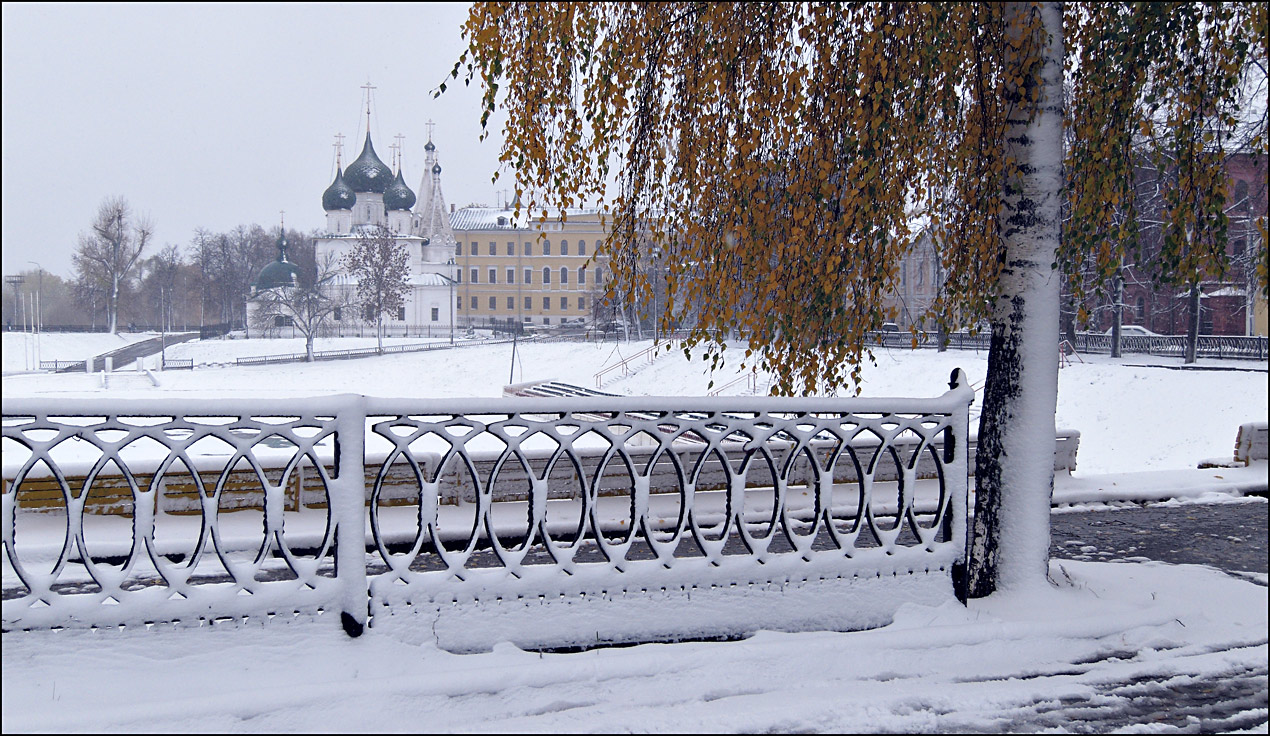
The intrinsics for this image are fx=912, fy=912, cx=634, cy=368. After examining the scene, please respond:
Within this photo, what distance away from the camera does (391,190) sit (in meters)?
78.6

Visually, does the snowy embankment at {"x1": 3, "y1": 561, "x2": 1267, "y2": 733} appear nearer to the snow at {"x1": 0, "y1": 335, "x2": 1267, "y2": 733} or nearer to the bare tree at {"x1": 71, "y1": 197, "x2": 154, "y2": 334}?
the snow at {"x1": 0, "y1": 335, "x2": 1267, "y2": 733}

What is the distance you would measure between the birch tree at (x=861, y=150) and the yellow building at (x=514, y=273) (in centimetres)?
7700

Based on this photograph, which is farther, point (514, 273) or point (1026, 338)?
point (514, 273)

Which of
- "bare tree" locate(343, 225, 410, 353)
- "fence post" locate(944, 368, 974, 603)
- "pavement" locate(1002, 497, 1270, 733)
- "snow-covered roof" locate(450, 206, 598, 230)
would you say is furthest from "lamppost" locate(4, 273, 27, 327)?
"snow-covered roof" locate(450, 206, 598, 230)

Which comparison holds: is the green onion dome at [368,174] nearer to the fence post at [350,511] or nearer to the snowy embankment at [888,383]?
the snowy embankment at [888,383]

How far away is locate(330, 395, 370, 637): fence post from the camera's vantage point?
15.4ft

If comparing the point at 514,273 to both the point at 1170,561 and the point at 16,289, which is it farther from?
the point at 1170,561

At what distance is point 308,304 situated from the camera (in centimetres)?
5475

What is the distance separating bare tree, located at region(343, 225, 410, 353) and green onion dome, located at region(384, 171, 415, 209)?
385 inches

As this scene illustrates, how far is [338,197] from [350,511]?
7873 centimetres

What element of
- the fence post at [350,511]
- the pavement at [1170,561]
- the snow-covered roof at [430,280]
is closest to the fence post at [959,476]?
the pavement at [1170,561]

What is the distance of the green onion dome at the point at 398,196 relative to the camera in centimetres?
7856

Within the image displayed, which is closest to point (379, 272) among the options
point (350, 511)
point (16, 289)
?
point (16, 289)

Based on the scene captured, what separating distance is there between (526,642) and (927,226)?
390 centimetres
